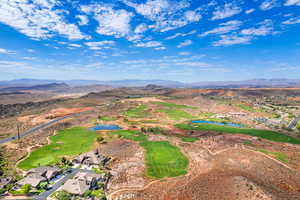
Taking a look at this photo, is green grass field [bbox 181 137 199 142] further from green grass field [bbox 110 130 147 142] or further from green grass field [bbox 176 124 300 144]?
green grass field [bbox 110 130 147 142]

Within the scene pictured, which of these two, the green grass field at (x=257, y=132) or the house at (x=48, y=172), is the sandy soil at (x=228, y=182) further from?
the green grass field at (x=257, y=132)

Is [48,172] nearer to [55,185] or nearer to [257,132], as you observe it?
[55,185]

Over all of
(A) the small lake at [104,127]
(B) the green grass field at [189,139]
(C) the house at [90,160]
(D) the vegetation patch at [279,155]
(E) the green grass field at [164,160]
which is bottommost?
(A) the small lake at [104,127]

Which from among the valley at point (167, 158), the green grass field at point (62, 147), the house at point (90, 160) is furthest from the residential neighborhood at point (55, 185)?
the green grass field at point (62, 147)

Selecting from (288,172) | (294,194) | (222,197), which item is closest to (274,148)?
(288,172)

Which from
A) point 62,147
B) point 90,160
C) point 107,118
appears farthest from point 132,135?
point 107,118

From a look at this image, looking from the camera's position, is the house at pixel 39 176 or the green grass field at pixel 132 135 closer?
the house at pixel 39 176

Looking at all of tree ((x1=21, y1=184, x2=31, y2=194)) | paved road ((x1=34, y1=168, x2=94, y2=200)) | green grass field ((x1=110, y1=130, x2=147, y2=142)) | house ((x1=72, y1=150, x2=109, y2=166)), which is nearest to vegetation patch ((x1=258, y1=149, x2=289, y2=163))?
green grass field ((x1=110, y1=130, x2=147, y2=142))
